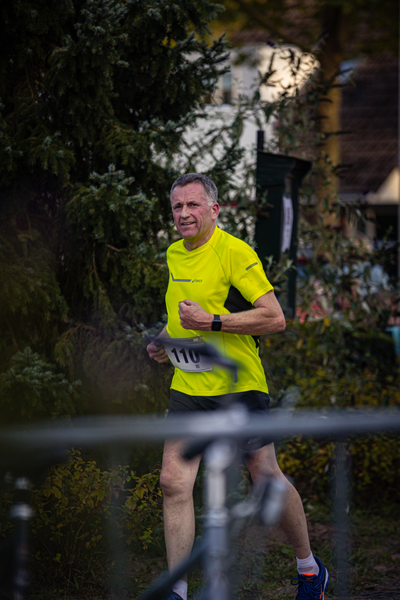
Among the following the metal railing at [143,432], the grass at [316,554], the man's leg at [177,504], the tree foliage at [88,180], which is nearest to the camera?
the metal railing at [143,432]

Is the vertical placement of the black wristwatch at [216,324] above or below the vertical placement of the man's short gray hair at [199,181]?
below

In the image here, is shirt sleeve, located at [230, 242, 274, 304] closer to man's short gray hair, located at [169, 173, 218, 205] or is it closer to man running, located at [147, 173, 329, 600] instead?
man running, located at [147, 173, 329, 600]

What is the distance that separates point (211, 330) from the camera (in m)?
2.87

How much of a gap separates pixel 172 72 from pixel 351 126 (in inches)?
675

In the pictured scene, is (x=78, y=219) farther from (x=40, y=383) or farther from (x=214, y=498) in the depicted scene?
(x=214, y=498)

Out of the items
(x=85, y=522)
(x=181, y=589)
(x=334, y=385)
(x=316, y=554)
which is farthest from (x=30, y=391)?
(x=334, y=385)

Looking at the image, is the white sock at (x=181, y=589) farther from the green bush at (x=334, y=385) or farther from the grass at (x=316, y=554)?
the green bush at (x=334, y=385)

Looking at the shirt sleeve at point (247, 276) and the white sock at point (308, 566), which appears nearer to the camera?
the shirt sleeve at point (247, 276)

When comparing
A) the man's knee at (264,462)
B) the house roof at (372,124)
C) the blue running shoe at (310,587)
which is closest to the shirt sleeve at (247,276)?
the man's knee at (264,462)

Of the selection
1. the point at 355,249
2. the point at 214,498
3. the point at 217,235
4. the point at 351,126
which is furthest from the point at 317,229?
the point at 351,126

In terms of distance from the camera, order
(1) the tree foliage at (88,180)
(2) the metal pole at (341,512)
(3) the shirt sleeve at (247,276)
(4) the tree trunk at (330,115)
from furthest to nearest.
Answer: (4) the tree trunk at (330,115) < (1) the tree foliage at (88,180) < (3) the shirt sleeve at (247,276) < (2) the metal pole at (341,512)

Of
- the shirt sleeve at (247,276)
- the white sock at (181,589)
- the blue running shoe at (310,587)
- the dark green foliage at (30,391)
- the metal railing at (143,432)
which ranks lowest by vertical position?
the blue running shoe at (310,587)

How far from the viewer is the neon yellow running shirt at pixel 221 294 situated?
295cm

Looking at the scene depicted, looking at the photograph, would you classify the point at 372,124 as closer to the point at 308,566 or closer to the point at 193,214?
the point at 193,214
